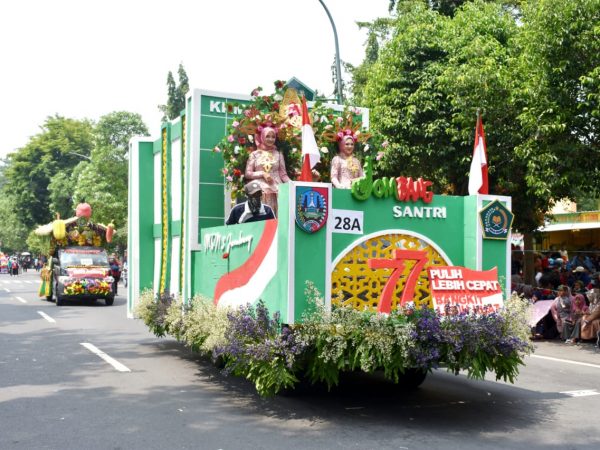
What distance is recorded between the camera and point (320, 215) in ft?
21.4

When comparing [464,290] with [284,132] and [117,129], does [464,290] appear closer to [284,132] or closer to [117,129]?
[284,132]

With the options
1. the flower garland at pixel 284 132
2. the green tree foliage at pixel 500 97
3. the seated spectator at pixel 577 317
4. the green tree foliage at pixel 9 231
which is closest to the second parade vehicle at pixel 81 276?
the green tree foliage at pixel 500 97

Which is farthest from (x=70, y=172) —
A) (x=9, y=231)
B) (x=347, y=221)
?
(x=347, y=221)

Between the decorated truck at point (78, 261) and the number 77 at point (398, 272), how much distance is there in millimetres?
15598

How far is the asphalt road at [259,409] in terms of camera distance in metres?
6.13

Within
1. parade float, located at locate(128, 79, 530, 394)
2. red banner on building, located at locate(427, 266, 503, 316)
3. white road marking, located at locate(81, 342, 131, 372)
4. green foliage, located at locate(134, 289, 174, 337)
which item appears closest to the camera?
parade float, located at locate(128, 79, 530, 394)

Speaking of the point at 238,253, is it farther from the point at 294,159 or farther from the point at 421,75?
the point at 421,75

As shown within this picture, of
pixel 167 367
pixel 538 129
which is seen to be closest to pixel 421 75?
pixel 538 129

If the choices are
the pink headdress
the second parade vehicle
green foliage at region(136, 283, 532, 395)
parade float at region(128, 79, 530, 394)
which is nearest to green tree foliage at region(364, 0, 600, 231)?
the pink headdress

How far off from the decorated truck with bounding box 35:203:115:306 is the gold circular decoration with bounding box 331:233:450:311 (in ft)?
50.8

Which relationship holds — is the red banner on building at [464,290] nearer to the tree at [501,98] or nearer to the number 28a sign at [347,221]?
the number 28a sign at [347,221]

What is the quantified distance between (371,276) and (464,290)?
0.89m

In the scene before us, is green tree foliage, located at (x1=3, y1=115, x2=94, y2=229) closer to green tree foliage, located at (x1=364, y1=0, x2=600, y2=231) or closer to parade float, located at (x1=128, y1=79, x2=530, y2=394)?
green tree foliage, located at (x1=364, y1=0, x2=600, y2=231)

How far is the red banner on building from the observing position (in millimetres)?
6625
